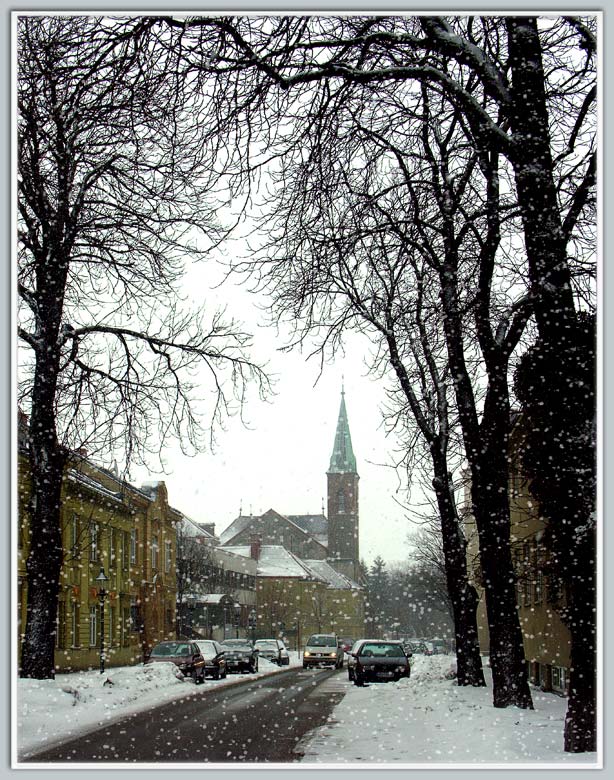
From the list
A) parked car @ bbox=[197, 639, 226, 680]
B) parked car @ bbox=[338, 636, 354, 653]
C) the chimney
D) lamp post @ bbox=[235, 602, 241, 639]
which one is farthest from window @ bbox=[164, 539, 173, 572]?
the chimney

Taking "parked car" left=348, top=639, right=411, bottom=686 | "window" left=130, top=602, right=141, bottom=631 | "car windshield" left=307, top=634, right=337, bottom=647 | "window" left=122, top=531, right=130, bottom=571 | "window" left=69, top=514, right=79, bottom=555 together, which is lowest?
"car windshield" left=307, top=634, right=337, bottom=647

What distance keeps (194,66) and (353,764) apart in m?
6.05

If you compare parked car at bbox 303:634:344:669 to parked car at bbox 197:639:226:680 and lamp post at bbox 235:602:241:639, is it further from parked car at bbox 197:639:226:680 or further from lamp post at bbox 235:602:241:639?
parked car at bbox 197:639:226:680

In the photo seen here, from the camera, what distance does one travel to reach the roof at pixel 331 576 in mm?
94975

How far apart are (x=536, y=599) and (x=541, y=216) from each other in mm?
16090

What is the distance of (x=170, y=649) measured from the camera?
28.0 meters

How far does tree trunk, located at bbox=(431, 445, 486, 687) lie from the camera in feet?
63.5

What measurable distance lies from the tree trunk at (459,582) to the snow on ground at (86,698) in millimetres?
6075

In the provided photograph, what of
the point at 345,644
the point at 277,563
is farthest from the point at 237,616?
the point at 277,563

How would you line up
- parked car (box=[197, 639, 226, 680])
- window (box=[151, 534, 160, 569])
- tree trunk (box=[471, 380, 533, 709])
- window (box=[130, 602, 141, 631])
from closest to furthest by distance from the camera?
tree trunk (box=[471, 380, 533, 709]), window (box=[151, 534, 160, 569]), window (box=[130, 602, 141, 631]), parked car (box=[197, 639, 226, 680])

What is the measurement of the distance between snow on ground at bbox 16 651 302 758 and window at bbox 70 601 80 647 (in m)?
1.33

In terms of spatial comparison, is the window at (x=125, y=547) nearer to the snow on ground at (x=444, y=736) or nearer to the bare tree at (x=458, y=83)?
the snow on ground at (x=444, y=736)

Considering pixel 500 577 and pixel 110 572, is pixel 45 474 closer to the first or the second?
pixel 500 577

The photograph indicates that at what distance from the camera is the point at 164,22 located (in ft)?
28.7
